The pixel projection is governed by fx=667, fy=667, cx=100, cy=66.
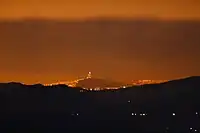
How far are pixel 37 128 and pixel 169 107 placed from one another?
2186 cm

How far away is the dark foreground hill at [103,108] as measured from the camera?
165 feet

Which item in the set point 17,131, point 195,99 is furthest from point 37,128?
point 195,99

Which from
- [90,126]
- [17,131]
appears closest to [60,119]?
[90,126]

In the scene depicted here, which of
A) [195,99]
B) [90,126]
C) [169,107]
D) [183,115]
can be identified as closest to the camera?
[90,126]

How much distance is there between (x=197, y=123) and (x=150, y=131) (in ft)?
19.9

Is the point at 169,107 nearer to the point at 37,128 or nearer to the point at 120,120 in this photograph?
the point at 120,120

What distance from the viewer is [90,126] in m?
50.0

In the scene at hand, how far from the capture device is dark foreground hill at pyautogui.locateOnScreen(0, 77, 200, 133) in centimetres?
5025

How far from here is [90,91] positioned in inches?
2628

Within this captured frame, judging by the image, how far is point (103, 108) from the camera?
62625 millimetres

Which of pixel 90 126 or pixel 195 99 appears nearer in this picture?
pixel 90 126

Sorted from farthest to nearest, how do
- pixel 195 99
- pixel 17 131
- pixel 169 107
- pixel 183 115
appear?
pixel 195 99
pixel 169 107
pixel 183 115
pixel 17 131

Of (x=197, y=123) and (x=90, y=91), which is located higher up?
(x=90, y=91)

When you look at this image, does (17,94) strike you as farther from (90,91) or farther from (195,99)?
(195,99)
